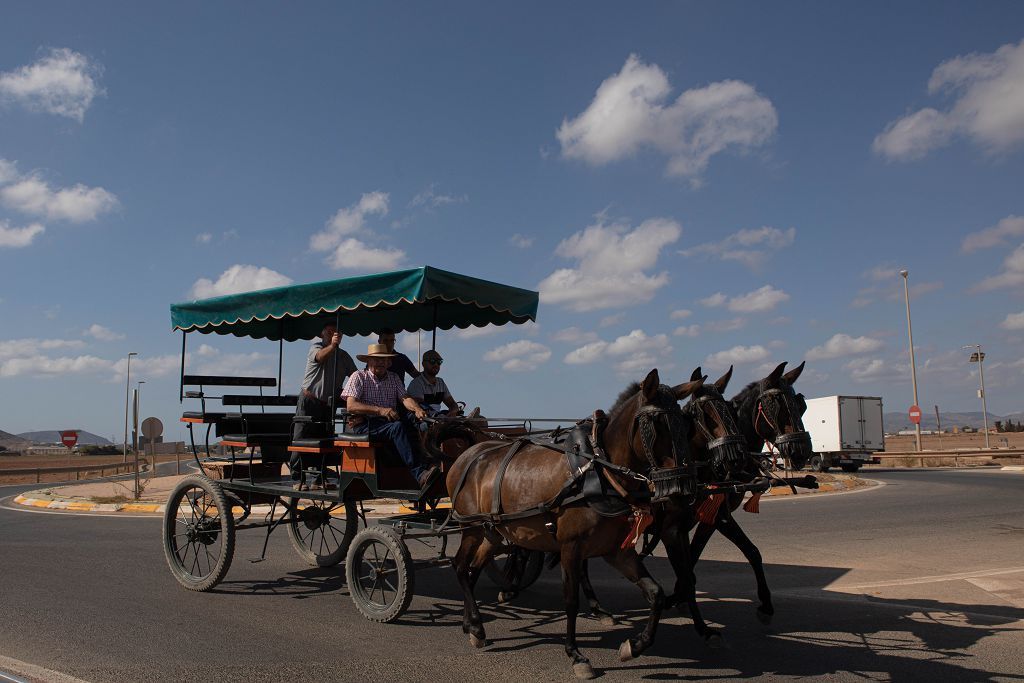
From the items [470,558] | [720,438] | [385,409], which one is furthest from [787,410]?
[385,409]

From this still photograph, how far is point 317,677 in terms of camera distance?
517cm

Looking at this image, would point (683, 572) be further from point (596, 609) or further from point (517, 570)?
point (517, 570)

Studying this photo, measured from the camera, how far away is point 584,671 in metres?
5.11

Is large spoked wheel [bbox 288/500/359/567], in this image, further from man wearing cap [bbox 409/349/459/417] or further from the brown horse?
the brown horse

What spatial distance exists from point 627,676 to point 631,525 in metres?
0.99

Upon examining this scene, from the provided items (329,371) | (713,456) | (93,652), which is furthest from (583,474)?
(329,371)

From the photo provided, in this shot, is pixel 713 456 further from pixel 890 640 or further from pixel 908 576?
pixel 908 576

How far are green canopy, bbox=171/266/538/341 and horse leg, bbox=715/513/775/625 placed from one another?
3.07 metres

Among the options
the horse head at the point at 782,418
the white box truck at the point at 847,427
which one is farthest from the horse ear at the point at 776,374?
the white box truck at the point at 847,427

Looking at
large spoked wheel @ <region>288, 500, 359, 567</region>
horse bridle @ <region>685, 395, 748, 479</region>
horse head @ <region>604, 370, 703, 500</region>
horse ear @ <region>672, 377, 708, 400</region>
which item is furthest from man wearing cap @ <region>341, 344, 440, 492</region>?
horse ear @ <region>672, 377, 708, 400</region>

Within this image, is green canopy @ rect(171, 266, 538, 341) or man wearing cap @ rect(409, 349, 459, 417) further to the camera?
man wearing cap @ rect(409, 349, 459, 417)

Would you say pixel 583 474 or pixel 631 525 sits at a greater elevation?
pixel 583 474

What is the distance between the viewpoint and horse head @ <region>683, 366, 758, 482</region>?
5.57 metres

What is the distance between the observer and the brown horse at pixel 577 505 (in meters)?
5.12
